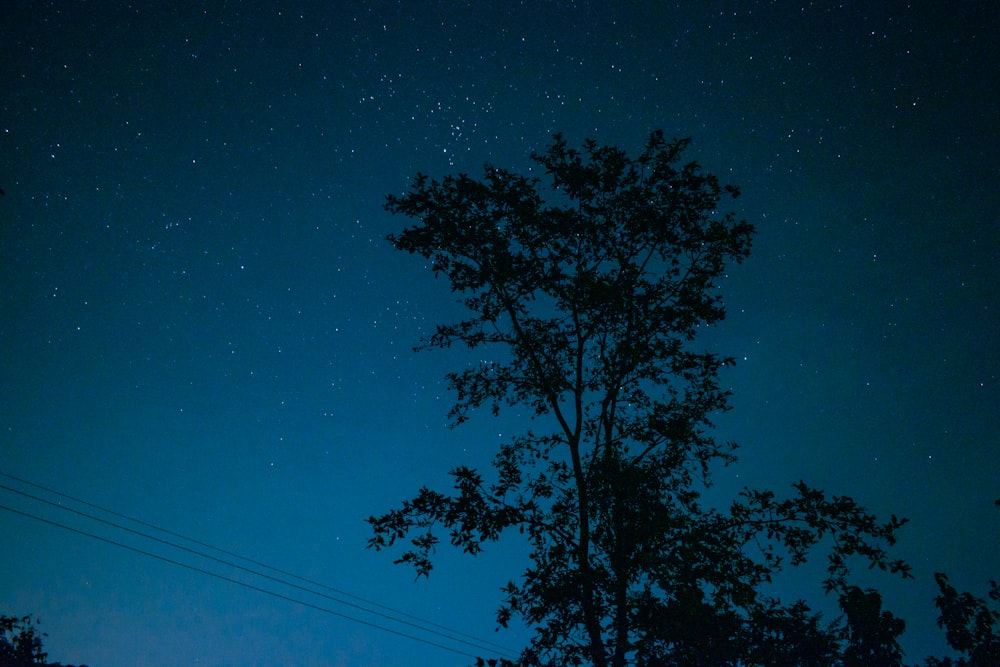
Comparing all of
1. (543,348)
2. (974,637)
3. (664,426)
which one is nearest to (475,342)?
(543,348)

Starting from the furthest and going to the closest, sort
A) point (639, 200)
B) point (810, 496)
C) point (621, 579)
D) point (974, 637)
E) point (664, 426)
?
point (974, 637)
point (639, 200)
point (664, 426)
point (621, 579)
point (810, 496)

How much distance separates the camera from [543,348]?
440 inches

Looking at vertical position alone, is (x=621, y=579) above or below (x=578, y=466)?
below

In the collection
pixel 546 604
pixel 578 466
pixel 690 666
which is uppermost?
pixel 578 466

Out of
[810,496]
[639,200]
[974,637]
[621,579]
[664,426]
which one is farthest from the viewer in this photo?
[974,637]

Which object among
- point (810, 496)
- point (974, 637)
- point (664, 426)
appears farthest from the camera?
point (974, 637)

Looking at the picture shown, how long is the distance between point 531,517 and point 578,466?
1171mm

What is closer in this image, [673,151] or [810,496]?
[810,496]

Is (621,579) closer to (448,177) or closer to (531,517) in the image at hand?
(531,517)

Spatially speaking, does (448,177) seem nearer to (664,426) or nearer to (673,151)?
(673,151)

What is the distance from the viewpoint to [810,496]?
28.4ft

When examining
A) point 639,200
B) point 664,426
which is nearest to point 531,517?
point 664,426

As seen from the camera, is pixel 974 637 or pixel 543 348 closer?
pixel 543 348

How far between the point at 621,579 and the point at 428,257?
6156mm
